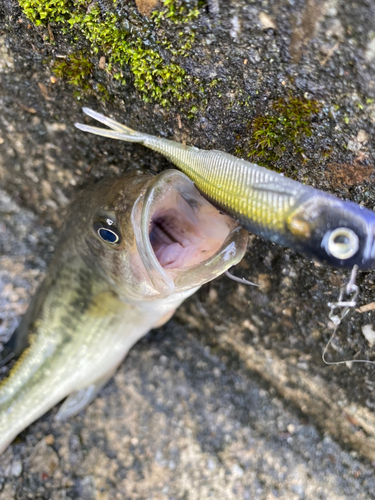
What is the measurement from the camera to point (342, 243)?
98 cm

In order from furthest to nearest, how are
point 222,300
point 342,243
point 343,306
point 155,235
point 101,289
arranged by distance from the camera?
point 222,300, point 101,289, point 155,235, point 343,306, point 342,243

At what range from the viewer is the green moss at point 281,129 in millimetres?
1461

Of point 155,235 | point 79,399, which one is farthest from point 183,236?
point 79,399

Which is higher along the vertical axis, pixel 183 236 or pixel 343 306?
pixel 183 236

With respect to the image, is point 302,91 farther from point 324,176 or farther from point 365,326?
point 365,326

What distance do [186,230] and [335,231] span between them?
36.0 inches

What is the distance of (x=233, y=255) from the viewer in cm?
152

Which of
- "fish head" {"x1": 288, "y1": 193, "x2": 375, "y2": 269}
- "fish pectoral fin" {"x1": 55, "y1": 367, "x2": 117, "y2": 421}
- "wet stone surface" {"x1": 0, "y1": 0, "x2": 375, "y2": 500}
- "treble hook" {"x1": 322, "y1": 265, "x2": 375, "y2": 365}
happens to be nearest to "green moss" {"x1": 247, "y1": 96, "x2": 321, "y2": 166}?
"wet stone surface" {"x1": 0, "y1": 0, "x2": 375, "y2": 500}

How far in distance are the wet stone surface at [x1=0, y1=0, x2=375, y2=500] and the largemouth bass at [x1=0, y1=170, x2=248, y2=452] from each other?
27 centimetres

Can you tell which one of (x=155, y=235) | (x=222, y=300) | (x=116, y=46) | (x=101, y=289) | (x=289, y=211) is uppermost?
(x=116, y=46)

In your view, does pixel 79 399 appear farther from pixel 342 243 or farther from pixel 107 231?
pixel 342 243

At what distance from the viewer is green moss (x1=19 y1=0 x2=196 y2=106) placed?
1.59 m

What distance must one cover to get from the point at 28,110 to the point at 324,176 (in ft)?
5.59

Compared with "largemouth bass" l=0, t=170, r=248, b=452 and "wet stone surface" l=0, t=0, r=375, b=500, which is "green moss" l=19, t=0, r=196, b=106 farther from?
"largemouth bass" l=0, t=170, r=248, b=452
